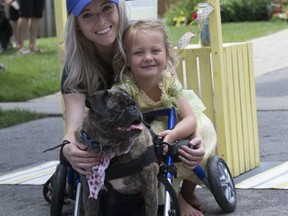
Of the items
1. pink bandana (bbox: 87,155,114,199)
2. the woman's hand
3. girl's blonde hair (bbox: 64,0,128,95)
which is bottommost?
pink bandana (bbox: 87,155,114,199)

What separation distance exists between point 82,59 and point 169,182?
97 centimetres

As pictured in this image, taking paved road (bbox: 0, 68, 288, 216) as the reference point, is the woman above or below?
above

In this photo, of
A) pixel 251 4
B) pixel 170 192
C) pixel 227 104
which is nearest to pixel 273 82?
pixel 227 104

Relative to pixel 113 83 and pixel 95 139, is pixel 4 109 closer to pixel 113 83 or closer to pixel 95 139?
pixel 113 83

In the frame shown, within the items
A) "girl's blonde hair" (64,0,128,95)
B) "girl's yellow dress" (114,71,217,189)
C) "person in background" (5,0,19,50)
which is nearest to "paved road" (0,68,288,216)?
"girl's yellow dress" (114,71,217,189)

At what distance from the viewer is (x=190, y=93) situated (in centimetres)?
510

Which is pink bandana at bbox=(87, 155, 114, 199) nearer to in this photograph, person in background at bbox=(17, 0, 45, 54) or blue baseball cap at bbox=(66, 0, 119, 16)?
blue baseball cap at bbox=(66, 0, 119, 16)

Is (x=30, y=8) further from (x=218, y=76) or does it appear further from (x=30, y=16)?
(x=218, y=76)

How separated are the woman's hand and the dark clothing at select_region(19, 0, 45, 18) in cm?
1158

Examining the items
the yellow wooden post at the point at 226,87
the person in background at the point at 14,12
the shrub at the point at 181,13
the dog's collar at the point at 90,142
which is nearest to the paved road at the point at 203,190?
the yellow wooden post at the point at 226,87

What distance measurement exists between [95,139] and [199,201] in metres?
1.22

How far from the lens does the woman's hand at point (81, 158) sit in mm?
4207

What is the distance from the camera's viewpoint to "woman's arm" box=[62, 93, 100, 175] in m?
4.22

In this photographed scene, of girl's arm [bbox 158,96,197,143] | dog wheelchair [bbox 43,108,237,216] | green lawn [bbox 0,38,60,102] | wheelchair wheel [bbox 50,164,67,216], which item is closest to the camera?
dog wheelchair [bbox 43,108,237,216]
